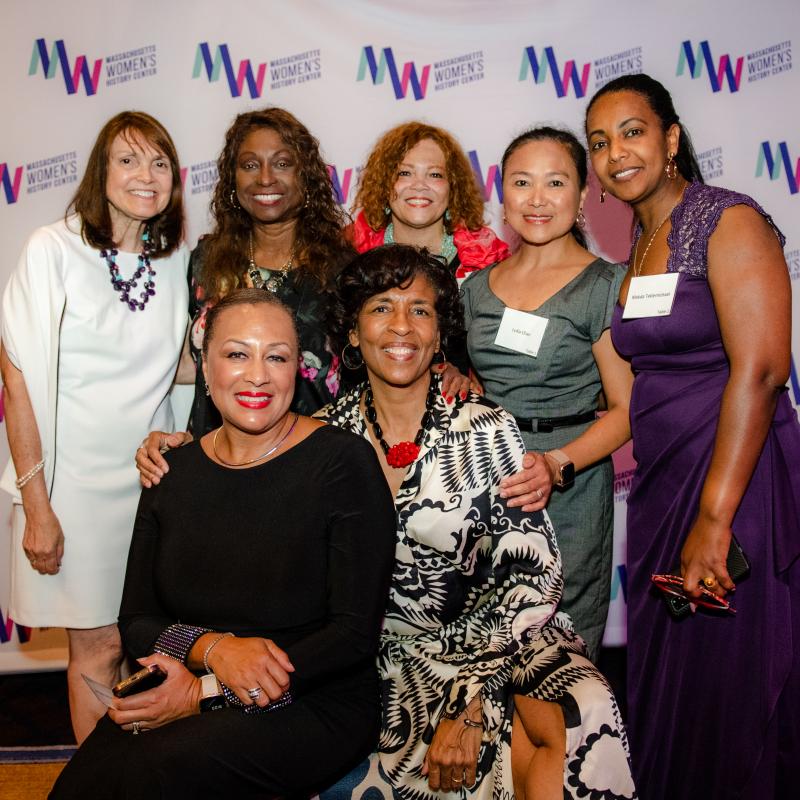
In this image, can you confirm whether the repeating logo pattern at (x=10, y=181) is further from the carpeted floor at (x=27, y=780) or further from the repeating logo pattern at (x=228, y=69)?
the carpeted floor at (x=27, y=780)

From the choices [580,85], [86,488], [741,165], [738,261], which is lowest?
[86,488]

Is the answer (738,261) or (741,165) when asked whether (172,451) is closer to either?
(738,261)

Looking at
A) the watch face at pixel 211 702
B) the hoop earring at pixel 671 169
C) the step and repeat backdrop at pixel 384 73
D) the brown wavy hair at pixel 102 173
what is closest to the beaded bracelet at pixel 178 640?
the watch face at pixel 211 702

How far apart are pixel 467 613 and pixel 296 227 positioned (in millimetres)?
1519

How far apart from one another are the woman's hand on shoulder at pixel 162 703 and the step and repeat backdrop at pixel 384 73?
2.87m

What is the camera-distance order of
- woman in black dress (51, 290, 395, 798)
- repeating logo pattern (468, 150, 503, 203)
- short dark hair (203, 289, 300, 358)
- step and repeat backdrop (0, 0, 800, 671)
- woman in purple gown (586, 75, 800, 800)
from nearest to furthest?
woman in black dress (51, 290, 395, 798)
woman in purple gown (586, 75, 800, 800)
short dark hair (203, 289, 300, 358)
step and repeat backdrop (0, 0, 800, 671)
repeating logo pattern (468, 150, 503, 203)

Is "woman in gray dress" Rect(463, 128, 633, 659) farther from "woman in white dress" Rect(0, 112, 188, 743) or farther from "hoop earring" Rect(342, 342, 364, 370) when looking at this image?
"woman in white dress" Rect(0, 112, 188, 743)

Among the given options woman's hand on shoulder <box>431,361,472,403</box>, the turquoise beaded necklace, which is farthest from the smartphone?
the turquoise beaded necklace

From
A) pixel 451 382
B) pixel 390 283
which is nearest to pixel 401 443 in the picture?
pixel 451 382

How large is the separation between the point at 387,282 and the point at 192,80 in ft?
7.31

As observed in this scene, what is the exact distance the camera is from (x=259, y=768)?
1745 mm

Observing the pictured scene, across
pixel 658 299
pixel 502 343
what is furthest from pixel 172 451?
pixel 658 299

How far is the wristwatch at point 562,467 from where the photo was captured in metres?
2.36

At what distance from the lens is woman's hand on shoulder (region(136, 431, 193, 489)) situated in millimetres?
2174
